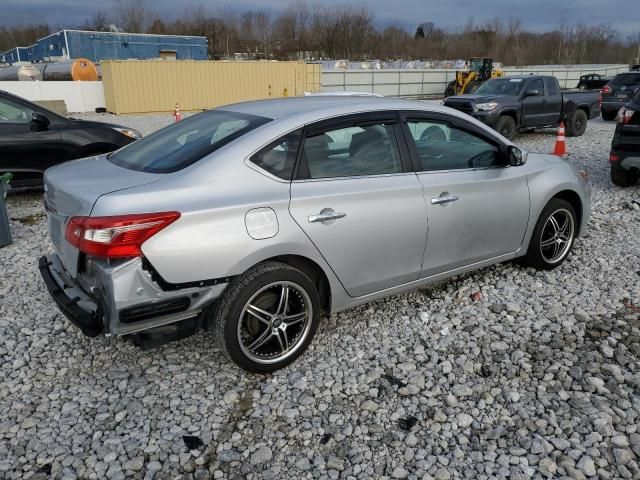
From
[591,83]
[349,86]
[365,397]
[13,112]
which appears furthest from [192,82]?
[365,397]

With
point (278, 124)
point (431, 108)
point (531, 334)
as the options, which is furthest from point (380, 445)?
point (431, 108)

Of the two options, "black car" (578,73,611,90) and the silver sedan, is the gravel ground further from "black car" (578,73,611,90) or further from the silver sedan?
"black car" (578,73,611,90)

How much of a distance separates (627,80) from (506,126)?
7.76 m

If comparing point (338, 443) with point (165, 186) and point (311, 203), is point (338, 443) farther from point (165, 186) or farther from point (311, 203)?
point (165, 186)

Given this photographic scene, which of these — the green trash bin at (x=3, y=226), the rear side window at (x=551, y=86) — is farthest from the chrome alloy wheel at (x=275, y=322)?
the rear side window at (x=551, y=86)

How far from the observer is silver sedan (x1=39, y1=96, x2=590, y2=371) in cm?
271

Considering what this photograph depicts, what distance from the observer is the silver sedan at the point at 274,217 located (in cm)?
271

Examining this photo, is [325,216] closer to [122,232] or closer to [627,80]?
[122,232]

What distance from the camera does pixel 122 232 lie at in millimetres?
2617

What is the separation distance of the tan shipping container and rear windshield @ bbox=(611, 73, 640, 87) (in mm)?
15250

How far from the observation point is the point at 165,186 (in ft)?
9.21

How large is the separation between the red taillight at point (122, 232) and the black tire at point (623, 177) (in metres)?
7.19

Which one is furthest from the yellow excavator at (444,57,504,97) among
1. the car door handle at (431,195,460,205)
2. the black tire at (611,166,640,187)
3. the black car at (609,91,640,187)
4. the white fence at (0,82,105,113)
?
the car door handle at (431,195,460,205)

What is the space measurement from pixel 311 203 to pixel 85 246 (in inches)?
49.2
